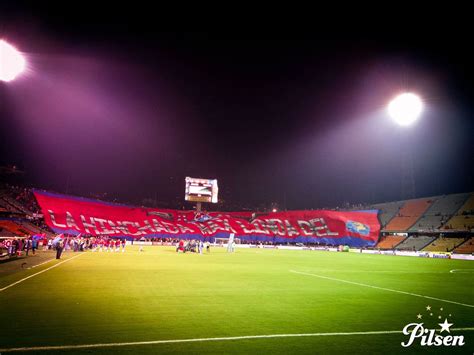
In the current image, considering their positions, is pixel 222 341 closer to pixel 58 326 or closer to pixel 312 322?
pixel 312 322

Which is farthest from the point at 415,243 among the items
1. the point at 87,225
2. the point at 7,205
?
the point at 7,205

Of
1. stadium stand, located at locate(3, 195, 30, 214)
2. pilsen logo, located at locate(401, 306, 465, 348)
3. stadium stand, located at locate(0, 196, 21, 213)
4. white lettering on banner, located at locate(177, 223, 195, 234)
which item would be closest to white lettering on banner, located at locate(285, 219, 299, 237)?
white lettering on banner, located at locate(177, 223, 195, 234)

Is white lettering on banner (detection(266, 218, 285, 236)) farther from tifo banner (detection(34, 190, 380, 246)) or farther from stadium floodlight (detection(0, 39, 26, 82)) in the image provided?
stadium floodlight (detection(0, 39, 26, 82))

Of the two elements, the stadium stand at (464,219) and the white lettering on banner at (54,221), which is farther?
the white lettering on banner at (54,221)

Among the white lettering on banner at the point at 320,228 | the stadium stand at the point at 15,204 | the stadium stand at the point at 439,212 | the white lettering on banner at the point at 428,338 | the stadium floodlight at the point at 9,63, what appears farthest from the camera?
the white lettering on banner at the point at 320,228

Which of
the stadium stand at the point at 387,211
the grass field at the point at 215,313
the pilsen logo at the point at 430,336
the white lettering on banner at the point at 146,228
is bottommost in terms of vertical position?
the pilsen logo at the point at 430,336

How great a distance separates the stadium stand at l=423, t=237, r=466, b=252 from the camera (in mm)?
53634

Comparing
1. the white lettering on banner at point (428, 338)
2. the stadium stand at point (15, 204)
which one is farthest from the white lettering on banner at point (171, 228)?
the white lettering on banner at point (428, 338)

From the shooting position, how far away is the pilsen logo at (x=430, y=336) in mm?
7795

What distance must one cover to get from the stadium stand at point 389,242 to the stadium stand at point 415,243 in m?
1.20

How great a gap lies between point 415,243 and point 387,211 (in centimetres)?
1751

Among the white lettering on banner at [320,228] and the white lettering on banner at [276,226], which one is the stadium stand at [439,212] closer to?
the white lettering on banner at [320,228]

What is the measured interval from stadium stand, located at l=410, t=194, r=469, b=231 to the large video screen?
4124cm

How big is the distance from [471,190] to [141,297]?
77.3m
